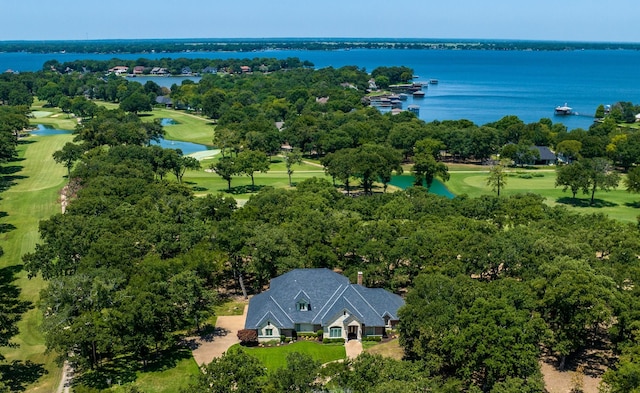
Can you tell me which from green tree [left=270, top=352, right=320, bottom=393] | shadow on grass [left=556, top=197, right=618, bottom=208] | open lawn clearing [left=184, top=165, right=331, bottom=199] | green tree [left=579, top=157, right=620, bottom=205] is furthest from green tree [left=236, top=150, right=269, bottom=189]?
green tree [left=270, top=352, right=320, bottom=393]

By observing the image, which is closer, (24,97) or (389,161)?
(389,161)

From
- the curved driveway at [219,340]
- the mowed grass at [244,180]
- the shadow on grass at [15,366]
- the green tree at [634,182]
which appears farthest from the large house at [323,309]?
the green tree at [634,182]

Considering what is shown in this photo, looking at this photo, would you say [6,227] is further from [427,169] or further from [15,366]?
[427,169]

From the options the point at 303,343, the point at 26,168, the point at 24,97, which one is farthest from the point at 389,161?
the point at 24,97

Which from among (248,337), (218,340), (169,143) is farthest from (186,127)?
(248,337)

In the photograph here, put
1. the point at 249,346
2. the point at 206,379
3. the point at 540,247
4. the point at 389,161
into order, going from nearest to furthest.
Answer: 1. the point at 206,379
2. the point at 249,346
3. the point at 540,247
4. the point at 389,161

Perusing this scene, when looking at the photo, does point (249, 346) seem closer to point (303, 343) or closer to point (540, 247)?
point (303, 343)
